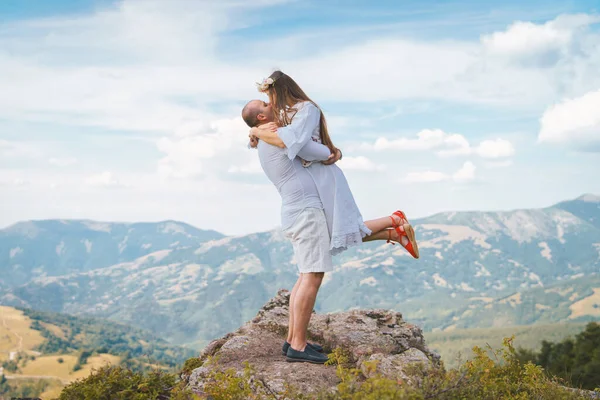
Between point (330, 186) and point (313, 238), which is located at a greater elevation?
point (330, 186)

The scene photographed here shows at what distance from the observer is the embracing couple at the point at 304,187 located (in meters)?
6.76

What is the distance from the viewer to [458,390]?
5172mm

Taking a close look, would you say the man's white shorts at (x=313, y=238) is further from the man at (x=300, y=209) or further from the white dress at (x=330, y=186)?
the white dress at (x=330, y=186)

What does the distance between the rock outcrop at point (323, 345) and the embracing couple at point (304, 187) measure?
52 cm

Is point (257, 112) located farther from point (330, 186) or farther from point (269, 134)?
point (330, 186)

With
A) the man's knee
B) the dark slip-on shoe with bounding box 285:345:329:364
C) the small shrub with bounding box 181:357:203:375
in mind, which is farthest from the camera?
the small shrub with bounding box 181:357:203:375

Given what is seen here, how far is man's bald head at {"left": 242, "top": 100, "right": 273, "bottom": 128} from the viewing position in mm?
7061

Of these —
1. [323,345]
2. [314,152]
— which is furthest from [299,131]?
[323,345]

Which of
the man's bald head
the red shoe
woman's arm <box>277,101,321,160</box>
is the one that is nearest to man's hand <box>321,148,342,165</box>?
woman's arm <box>277,101,321,160</box>

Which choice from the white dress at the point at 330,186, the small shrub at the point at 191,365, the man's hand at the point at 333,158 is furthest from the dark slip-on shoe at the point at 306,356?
the man's hand at the point at 333,158

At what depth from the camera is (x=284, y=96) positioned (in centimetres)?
694

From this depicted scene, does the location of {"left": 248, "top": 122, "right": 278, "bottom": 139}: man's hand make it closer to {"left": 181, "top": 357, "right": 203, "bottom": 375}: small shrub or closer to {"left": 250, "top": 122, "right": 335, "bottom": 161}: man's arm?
{"left": 250, "top": 122, "right": 335, "bottom": 161}: man's arm

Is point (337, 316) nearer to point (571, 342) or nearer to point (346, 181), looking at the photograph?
point (346, 181)

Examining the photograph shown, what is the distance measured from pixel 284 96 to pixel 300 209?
1.47 meters
